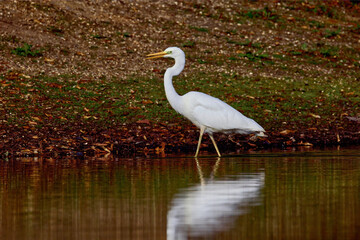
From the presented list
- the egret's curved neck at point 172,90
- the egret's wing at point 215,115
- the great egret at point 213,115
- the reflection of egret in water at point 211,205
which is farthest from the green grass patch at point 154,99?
the reflection of egret in water at point 211,205

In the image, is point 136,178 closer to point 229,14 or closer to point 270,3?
point 229,14

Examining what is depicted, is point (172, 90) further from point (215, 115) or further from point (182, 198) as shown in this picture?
point (182, 198)

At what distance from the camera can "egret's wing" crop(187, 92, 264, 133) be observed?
1709cm

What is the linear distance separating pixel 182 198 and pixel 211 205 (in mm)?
713

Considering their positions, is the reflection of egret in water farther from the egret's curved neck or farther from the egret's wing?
the egret's curved neck

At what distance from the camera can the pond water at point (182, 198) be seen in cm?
852

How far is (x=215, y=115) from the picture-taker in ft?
56.1

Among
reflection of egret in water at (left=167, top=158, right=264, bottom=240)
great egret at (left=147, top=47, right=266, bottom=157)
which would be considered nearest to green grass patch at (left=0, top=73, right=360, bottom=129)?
great egret at (left=147, top=47, right=266, bottom=157)

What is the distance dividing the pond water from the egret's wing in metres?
1.01

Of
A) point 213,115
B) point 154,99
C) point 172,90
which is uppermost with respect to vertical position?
point 154,99

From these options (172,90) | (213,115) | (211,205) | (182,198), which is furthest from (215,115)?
(211,205)

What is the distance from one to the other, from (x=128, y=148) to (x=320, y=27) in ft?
62.6

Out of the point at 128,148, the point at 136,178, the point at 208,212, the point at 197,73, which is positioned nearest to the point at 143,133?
the point at 128,148

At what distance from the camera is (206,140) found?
19.3m
